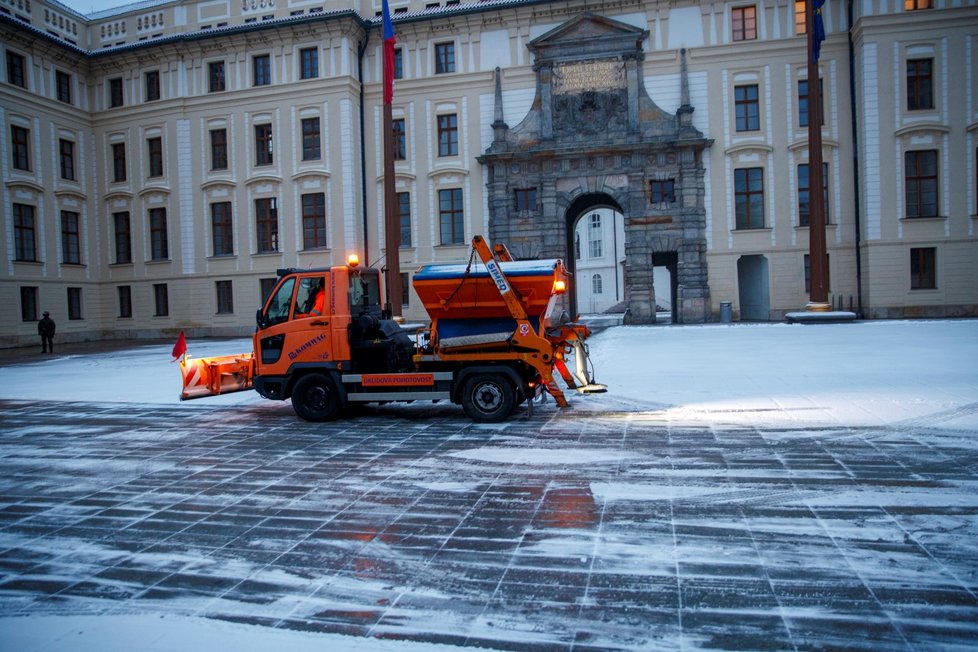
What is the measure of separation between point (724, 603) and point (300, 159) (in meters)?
36.3

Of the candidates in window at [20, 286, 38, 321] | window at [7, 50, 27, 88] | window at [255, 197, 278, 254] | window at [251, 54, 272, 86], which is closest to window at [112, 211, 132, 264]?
window at [20, 286, 38, 321]

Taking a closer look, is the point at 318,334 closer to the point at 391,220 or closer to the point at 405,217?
the point at 391,220

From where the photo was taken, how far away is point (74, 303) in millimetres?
39062

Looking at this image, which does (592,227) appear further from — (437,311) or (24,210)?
(437,311)

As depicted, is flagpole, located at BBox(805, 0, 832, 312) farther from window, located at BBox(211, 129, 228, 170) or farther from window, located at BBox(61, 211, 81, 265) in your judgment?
window, located at BBox(61, 211, 81, 265)

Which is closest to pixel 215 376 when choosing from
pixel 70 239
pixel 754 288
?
pixel 754 288

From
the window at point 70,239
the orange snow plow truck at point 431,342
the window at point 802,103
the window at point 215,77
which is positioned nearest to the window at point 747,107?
the window at point 802,103

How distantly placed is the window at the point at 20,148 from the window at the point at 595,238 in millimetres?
42643

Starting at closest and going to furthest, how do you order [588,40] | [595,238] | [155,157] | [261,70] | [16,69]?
[588,40]
[16,69]
[261,70]
[155,157]
[595,238]

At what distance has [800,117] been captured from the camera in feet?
107

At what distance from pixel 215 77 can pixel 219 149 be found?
149 inches

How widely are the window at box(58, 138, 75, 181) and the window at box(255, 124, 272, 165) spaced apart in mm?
10524

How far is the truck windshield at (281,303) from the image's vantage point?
1109cm

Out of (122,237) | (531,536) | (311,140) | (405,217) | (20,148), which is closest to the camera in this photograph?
(531,536)
